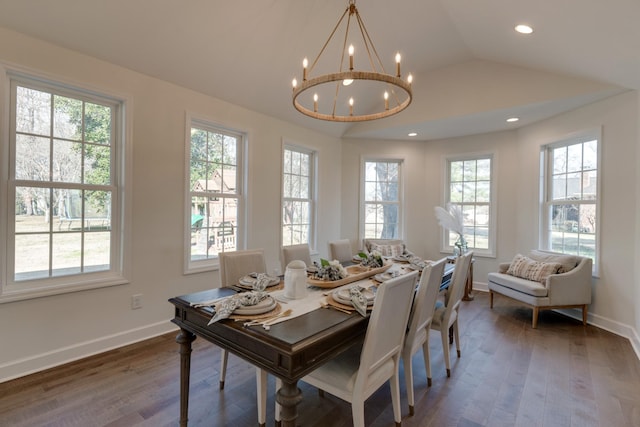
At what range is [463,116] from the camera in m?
4.20

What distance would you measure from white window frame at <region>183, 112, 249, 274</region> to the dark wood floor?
0.84 metres

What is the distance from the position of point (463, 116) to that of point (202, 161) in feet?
11.3

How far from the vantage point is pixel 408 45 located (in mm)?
3850

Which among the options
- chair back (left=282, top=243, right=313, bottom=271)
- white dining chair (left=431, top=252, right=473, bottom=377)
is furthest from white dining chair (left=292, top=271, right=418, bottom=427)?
chair back (left=282, top=243, right=313, bottom=271)

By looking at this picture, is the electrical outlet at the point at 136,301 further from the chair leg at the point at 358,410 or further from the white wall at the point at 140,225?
the chair leg at the point at 358,410

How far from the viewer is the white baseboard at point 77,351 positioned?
232cm

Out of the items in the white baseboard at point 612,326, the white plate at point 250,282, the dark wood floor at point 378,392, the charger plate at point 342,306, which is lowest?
the dark wood floor at point 378,392

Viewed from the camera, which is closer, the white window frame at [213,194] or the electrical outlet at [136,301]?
the electrical outlet at [136,301]

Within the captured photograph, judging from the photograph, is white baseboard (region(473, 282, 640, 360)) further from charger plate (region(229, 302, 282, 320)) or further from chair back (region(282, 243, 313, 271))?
charger plate (region(229, 302, 282, 320))

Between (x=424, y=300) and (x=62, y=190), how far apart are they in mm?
3023

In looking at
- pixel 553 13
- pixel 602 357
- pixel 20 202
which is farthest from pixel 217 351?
pixel 553 13

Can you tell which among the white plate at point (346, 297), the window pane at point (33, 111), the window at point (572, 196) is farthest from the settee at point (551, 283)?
the window pane at point (33, 111)

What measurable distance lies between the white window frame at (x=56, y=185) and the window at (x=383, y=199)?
12.4 ft

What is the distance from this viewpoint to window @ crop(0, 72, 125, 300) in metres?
2.40
